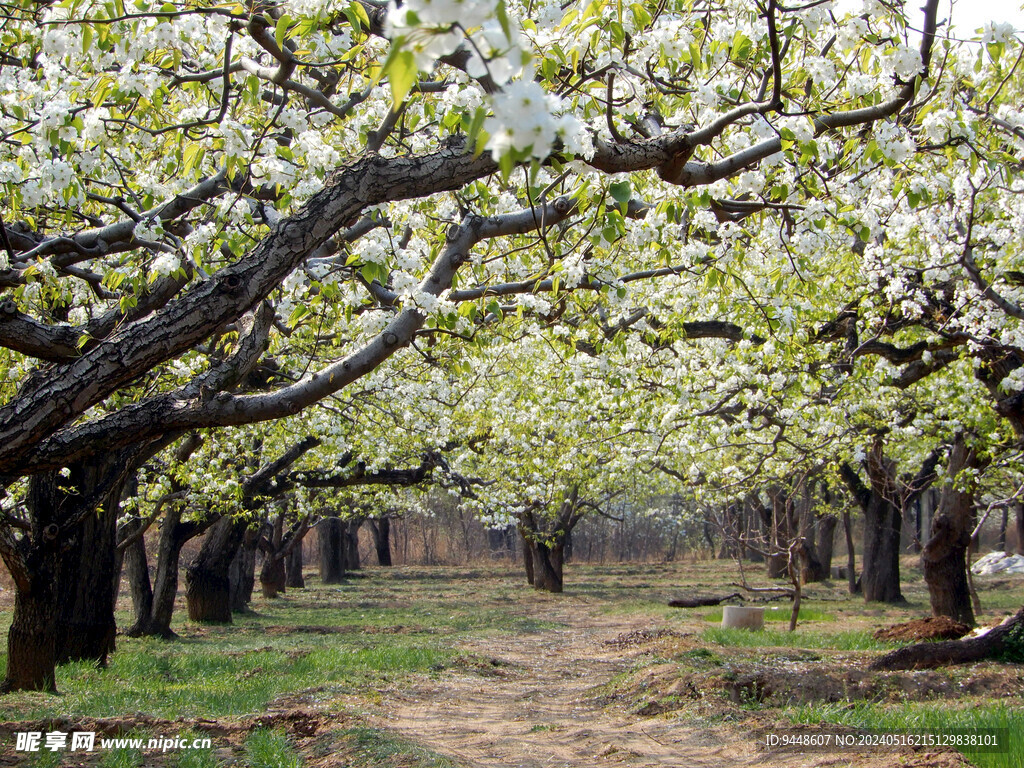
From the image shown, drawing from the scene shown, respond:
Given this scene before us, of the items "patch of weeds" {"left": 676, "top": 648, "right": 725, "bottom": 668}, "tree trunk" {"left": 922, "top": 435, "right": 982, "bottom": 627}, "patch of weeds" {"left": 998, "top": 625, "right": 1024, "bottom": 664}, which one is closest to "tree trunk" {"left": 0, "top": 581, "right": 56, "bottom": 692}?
"patch of weeds" {"left": 676, "top": 648, "right": 725, "bottom": 668}

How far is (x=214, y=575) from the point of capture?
15773 mm

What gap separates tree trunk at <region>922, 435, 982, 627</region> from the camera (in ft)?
38.1

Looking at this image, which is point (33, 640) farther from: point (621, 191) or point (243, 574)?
point (243, 574)

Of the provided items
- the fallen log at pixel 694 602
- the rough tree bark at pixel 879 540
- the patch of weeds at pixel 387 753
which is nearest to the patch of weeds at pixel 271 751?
the patch of weeds at pixel 387 753

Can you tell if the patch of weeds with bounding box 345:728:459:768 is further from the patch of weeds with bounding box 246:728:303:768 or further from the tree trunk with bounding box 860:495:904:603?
the tree trunk with bounding box 860:495:904:603

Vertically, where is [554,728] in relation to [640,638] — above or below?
above

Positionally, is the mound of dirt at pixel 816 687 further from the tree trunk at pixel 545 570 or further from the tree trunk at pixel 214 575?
the tree trunk at pixel 545 570

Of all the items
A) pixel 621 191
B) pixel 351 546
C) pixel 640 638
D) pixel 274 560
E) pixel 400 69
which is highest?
pixel 621 191

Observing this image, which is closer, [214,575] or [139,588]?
[139,588]

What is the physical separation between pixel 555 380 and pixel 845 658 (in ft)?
16.7

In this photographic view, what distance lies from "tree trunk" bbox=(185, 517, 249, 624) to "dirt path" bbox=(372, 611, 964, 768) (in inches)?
305

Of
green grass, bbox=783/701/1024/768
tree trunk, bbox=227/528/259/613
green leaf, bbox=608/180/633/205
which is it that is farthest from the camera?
tree trunk, bbox=227/528/259/613

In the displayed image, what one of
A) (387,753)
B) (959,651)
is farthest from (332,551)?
(387,753)

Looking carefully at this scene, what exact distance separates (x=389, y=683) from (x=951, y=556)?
8.71 meters
